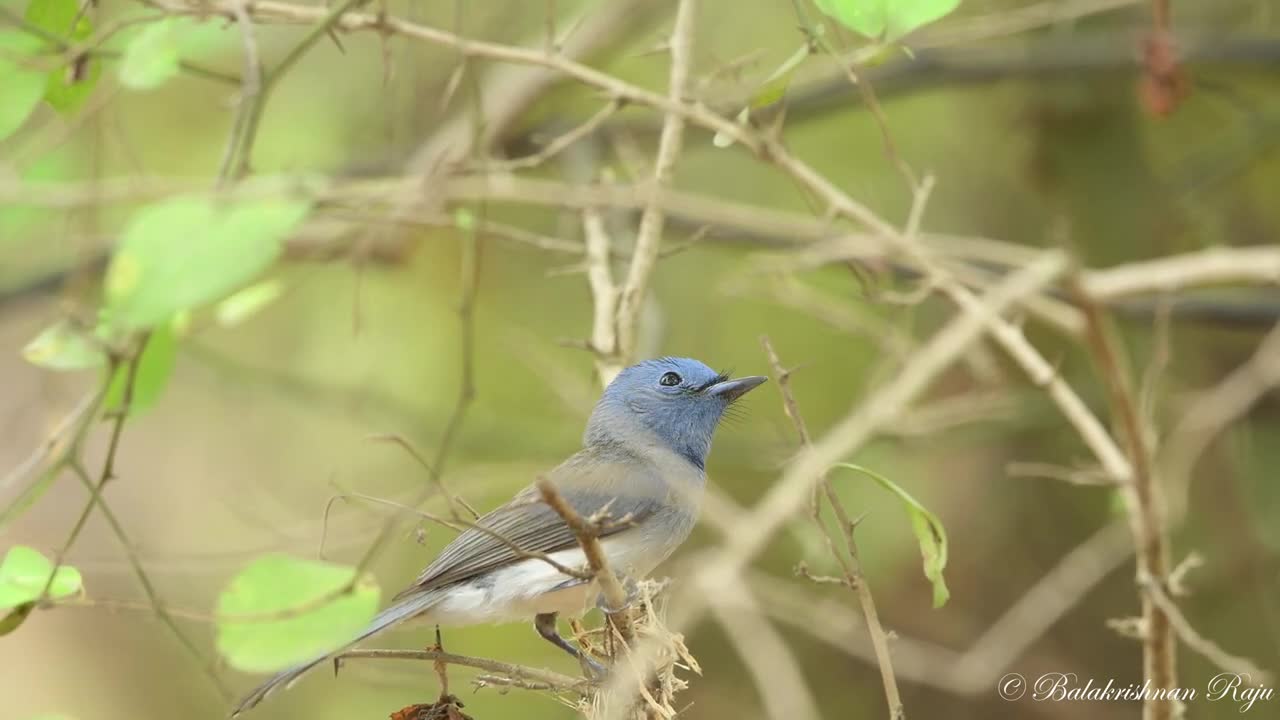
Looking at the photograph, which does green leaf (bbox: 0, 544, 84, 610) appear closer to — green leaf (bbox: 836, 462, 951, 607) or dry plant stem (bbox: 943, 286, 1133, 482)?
green leaf (bbox: 836, 462, 951, 607)

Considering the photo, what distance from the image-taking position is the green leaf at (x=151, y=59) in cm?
235

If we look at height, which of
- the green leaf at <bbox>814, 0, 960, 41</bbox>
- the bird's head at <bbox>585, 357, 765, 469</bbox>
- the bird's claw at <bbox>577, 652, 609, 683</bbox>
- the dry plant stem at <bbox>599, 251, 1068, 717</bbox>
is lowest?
the bird's claw at <bbox>577, 652, 609, 683</bbox>

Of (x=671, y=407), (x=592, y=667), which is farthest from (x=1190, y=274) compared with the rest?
(x=671, y=407)

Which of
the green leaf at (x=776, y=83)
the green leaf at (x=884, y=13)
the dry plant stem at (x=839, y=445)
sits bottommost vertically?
the dry plant stem at (x=839, y=445)

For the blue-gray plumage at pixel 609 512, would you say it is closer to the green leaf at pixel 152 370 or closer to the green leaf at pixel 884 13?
the green leaf at pixel 152 370

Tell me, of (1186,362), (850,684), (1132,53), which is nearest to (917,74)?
(1132,53)

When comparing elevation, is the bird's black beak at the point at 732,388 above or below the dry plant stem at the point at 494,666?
above

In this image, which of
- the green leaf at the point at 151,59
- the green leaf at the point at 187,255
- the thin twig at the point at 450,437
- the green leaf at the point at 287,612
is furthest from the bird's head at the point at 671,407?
the green leaf at the point at 187,255

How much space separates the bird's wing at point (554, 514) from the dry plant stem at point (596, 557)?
0.89 m

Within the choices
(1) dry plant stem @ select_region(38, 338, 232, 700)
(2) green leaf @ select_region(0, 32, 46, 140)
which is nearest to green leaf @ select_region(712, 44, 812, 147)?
(1) dry plant stem @ select_region(38, 338, 232, 700)

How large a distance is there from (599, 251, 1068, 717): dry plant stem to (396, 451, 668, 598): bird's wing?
1.75m

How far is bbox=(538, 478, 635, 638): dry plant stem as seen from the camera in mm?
1751

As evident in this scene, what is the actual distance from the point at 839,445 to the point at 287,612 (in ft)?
2.42

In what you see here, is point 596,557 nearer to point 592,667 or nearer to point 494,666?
point 494,666
